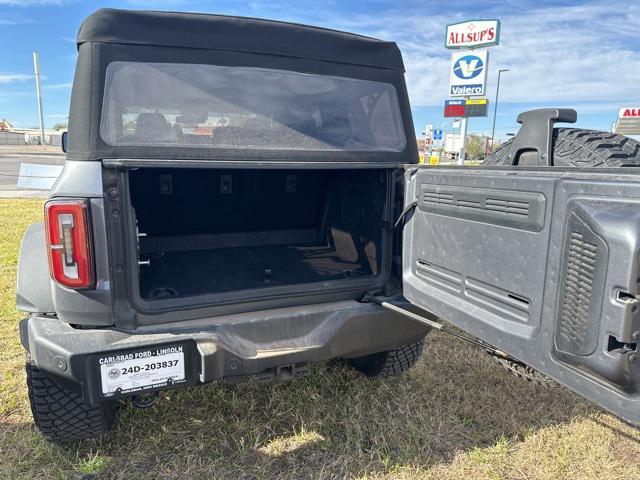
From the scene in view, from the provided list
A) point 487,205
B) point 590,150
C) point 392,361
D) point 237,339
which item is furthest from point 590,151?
point 237,339

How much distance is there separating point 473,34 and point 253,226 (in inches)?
530

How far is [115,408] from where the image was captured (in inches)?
104

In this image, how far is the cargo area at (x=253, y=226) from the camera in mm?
3002

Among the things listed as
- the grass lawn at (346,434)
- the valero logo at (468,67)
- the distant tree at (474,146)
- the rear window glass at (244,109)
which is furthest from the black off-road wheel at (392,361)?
the distant tree at (474,146)

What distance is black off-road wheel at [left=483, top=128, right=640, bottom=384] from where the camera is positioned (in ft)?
7.69

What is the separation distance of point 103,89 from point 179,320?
3.50 ft

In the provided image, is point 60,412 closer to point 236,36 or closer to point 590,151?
point 236,36

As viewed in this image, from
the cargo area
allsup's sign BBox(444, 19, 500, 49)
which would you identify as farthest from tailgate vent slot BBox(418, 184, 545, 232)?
allsup's sign BBox(444, 19, 500, 49)

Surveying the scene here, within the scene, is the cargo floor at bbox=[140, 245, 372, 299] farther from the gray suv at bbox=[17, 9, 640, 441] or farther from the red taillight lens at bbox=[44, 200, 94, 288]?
the red taillight lens at bbox=[44, 200, 94, 288]

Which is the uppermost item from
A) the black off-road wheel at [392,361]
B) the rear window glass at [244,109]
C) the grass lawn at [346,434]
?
the rear window glass at [244,109]

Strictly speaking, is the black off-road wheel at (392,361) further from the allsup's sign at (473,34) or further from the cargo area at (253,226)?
the allsup's sign at (473,34)

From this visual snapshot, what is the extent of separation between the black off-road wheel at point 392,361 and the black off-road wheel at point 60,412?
165 cm

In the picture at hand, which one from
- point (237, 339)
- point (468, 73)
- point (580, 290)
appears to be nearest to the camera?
point (580, 290)

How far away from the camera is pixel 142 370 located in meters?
2.01
